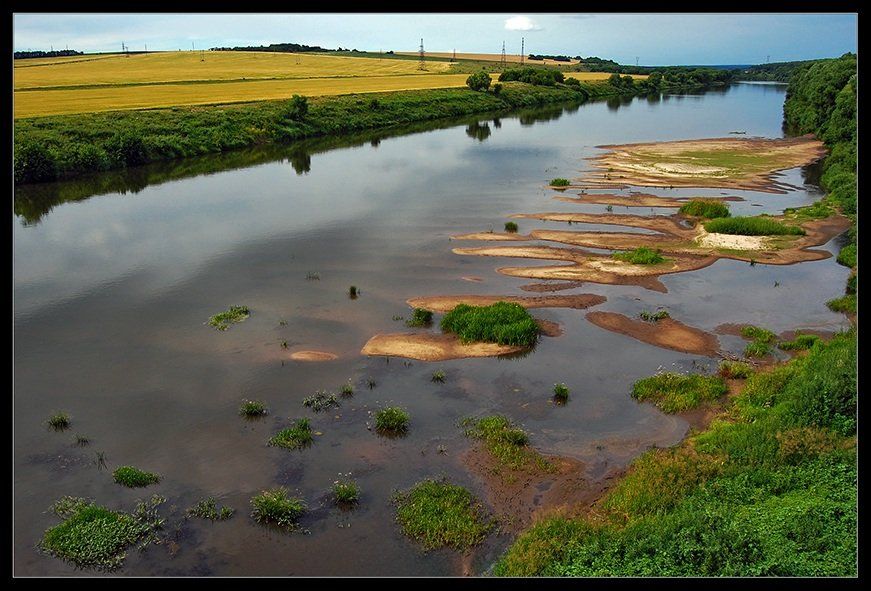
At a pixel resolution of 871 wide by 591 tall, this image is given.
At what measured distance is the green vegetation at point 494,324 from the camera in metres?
19.6

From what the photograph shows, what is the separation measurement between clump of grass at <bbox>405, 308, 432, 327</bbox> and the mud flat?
25041 mm

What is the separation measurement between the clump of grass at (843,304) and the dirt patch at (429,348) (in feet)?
38.0

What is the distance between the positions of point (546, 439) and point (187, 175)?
39.1 metres

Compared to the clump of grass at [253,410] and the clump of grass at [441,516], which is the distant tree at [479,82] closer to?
the clump of grass at [253,410]

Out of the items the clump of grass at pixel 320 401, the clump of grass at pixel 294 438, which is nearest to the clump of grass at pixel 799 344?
the clump of grass at pixel 320 401

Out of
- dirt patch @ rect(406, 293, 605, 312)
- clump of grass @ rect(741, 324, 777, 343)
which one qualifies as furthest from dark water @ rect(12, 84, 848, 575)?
clump of grass @ rect(741, 324, 777, 343)

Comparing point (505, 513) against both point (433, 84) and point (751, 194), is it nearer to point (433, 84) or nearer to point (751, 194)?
point (751, 194)

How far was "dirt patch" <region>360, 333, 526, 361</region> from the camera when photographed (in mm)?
19062

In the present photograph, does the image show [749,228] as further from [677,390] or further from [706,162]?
[706,162]

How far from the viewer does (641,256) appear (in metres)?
26.8

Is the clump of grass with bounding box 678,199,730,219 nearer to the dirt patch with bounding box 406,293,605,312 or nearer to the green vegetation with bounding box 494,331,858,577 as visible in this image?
the dirt patch with bounding box 406,293,605,312

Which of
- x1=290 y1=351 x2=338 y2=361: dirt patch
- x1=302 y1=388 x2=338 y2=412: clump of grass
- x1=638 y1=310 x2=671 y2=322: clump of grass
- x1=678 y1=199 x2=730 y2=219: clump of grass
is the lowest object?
x1=302 y1=388 x2=338 y2=412: clump of grass

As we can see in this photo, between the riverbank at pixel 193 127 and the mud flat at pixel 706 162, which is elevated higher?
the riverbank at pixel 193 127

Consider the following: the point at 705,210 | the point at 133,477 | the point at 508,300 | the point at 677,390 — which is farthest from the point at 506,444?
the point at 705,210
